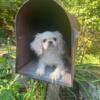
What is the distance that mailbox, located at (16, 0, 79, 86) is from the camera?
1551mm

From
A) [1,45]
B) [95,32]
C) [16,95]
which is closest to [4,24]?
[1,45]

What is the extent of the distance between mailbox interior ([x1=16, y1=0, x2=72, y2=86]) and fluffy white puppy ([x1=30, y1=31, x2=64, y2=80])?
37mm

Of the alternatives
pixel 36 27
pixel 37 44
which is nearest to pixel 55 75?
pixel 37 44

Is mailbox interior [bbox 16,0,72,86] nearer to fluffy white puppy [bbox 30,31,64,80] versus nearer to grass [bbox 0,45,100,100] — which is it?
fluffy white puppy [bbox 30,31,64,80]

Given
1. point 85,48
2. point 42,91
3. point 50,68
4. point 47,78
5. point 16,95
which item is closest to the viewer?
point 47,78

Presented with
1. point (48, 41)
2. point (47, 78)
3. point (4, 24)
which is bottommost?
point (4, 24)

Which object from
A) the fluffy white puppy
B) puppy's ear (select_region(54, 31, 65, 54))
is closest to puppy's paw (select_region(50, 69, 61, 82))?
the fluffy white puppy

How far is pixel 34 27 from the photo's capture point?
1782 mm

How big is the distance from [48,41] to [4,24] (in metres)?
4.52

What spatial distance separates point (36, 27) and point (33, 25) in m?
0.03

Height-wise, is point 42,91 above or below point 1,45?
above

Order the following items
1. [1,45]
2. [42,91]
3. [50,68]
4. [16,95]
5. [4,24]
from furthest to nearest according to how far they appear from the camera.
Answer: [4,24], [1,45], [16,95], [42,91], [50,68]

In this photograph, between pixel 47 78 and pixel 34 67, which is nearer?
pixel 47 78

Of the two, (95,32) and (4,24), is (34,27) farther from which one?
(4,24)
